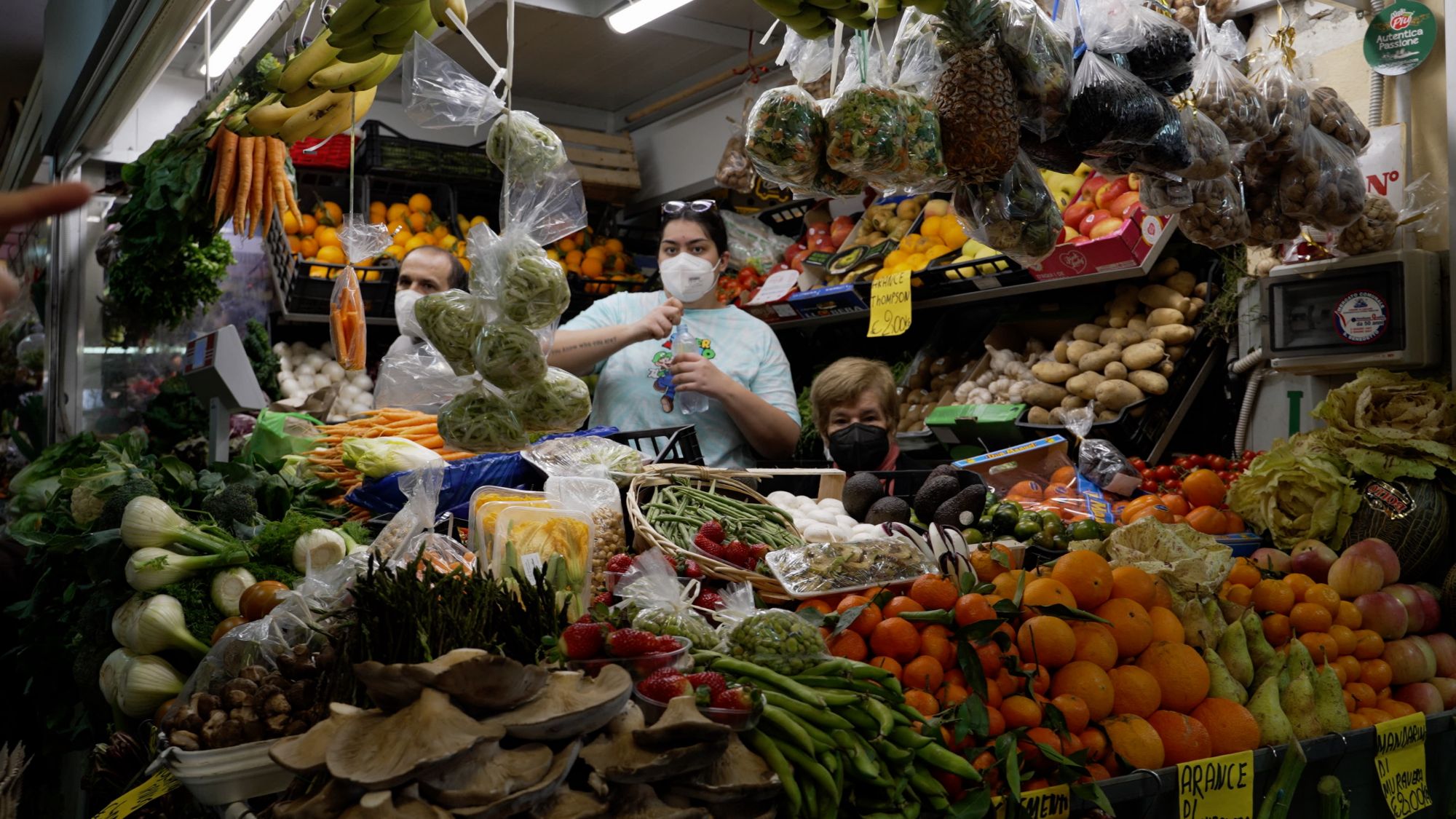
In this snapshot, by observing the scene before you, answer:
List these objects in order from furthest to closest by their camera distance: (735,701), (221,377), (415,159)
Result: (415,159) → (221,377) → (735,701)

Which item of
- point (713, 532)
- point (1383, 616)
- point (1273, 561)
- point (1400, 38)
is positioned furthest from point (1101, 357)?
point (713, 532)

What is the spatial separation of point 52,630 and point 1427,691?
11.7 ft

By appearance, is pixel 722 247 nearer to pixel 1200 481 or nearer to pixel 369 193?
pixel 1200 481

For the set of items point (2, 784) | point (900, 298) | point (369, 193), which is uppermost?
point (369, 193)

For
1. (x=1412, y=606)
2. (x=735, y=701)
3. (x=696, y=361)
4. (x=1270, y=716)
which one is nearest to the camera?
(x=735, y=701)

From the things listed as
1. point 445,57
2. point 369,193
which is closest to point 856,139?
point 445,57

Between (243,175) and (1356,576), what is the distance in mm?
3930

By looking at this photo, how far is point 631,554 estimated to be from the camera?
2428 millimetres

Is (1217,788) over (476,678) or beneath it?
beneath

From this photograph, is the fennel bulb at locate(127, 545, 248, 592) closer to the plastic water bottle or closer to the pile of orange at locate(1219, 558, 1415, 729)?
the plastic water bottle

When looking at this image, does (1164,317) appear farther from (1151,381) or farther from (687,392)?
(687,392)

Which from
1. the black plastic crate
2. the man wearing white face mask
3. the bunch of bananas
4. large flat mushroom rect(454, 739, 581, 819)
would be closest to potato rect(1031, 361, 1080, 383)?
the man wearing white face mask

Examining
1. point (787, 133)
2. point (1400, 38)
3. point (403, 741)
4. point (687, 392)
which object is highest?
point (1400, 38)

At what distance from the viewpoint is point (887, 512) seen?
2.83 m
